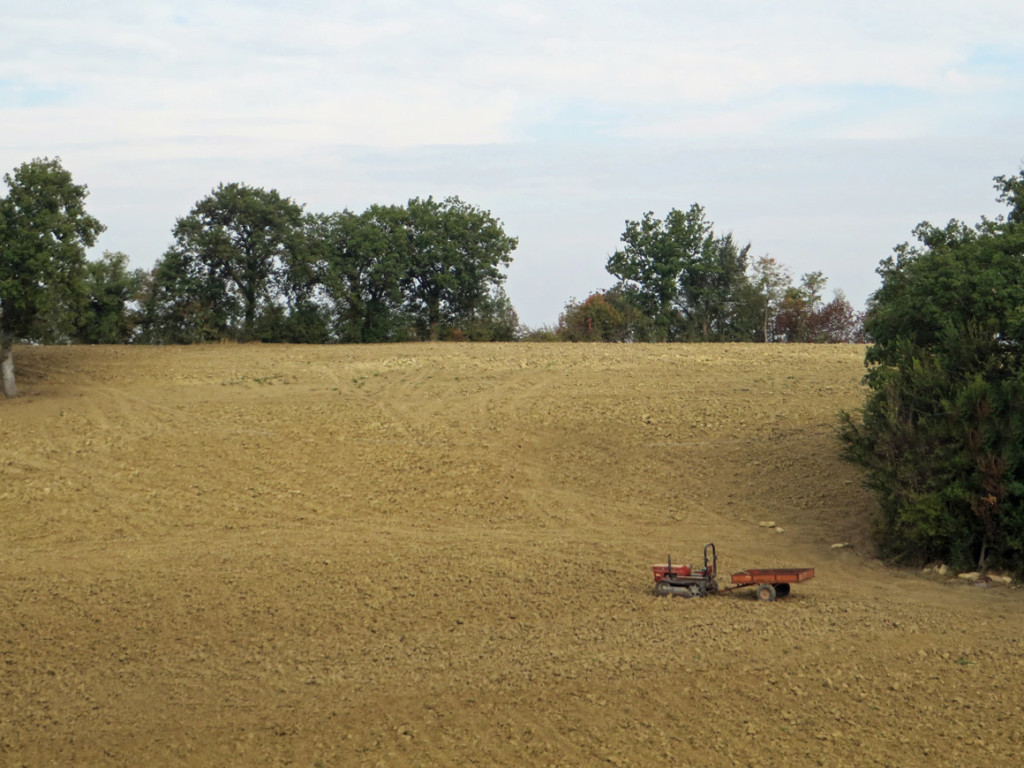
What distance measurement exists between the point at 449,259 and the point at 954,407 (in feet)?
118

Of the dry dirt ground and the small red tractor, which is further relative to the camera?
the small red tractor

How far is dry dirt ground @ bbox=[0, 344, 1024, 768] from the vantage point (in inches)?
389

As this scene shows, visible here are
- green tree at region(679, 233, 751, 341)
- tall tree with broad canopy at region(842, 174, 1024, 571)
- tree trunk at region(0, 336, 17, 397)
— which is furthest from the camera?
green tree at region(679, 233, 751, 341)

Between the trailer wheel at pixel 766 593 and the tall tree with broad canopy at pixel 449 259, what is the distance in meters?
36.8

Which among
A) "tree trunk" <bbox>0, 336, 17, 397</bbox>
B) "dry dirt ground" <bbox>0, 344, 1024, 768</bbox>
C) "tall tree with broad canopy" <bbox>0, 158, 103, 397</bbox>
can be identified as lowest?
"dry dirt ground" <bbox>0, 344, 1024, 768</bbox>

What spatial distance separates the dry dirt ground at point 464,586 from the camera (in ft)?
32.4

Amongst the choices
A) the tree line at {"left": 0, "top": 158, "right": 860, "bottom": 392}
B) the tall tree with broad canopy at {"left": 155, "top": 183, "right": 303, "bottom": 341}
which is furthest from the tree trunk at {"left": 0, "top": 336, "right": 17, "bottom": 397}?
the tall tree with broad canopy at {"left": 155, "top": 183, "right": 303, "bottom": 341}

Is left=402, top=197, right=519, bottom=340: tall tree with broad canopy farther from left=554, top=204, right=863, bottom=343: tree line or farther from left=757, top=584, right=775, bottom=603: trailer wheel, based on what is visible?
left=757, top=584, right=775, bottom=603: trailer wheel

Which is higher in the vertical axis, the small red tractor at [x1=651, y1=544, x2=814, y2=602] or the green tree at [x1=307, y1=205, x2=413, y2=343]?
the green tree at [x1=307, y1=205, x2=413, y2=343]

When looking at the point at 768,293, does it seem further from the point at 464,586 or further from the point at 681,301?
the point at 464,586

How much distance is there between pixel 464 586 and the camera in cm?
1546

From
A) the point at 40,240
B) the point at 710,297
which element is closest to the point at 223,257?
the point at 40,240

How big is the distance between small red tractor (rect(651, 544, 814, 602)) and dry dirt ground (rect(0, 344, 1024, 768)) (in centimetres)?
25

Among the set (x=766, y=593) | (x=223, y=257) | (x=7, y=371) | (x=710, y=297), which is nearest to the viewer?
(x=766, y=593)
